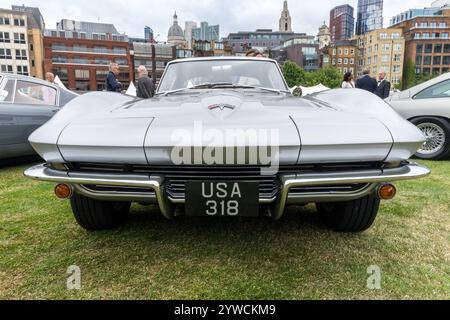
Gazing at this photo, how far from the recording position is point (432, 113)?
5.07m

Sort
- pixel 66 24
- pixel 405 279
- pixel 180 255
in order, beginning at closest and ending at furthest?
pixel 405 279 < pixel 180 255 < pixel 66 24

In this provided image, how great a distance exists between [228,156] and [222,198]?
0.22m

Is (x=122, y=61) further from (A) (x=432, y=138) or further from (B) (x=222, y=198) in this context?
(B) (x=222, y=198)

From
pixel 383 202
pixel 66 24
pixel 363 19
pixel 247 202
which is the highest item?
pixel 363 19

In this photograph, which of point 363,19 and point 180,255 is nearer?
point 180,255

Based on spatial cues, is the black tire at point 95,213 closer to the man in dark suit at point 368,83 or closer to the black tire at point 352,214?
the black tire at point 352,214

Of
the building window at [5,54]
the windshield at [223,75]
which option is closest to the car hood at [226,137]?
the windshield at [223,75]

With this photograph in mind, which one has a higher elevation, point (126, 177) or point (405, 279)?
point (126, 177)

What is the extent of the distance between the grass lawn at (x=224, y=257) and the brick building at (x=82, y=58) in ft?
205

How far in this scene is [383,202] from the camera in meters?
3.09

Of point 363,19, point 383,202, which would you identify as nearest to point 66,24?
point 383,202

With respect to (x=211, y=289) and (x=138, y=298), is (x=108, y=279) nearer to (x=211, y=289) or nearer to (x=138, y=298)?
(x=138, y=298)

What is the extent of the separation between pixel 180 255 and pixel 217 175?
0.69m

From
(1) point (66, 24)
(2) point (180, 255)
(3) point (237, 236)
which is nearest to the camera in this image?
(2) point (180, 255)
